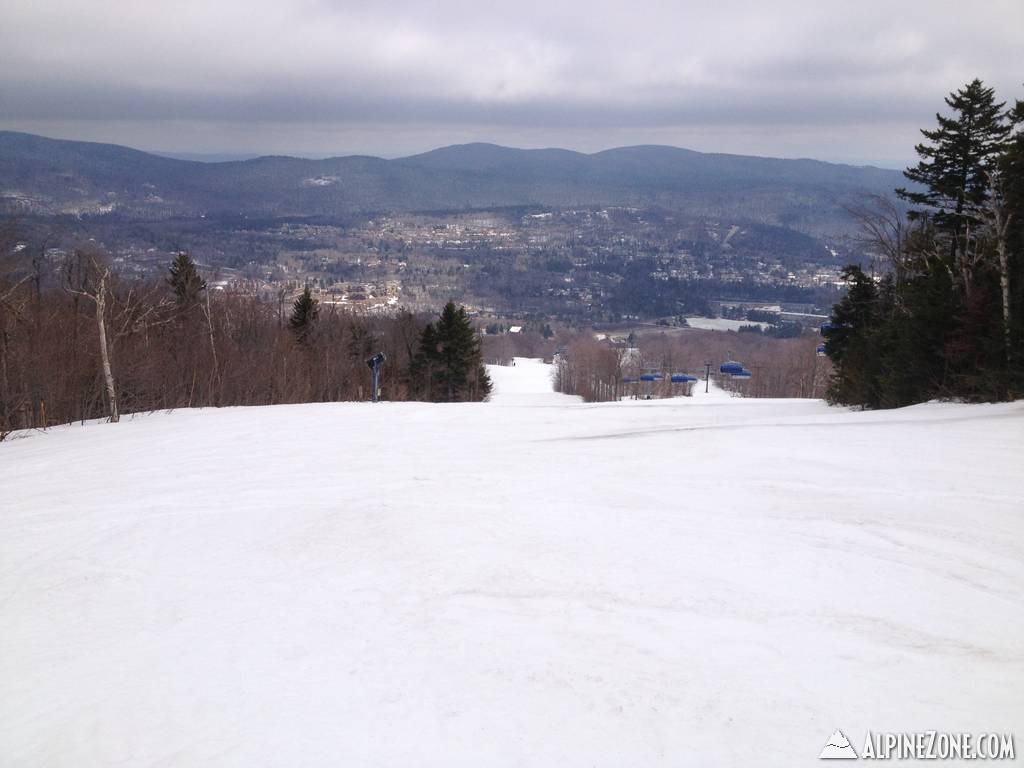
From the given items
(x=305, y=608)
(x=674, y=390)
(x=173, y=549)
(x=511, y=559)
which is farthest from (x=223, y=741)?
(x=674, y=390)

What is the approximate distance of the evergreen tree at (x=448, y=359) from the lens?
159 ft

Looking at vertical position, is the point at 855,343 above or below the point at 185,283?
below

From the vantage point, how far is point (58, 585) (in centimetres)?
758

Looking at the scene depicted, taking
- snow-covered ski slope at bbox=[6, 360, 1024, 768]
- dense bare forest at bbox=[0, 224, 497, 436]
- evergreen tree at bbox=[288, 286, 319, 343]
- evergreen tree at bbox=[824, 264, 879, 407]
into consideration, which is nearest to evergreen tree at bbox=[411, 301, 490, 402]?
dense bare forest at bbox=[0, 224, 497, 436]

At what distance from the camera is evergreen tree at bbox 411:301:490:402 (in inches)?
1903

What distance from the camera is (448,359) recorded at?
1917 inches

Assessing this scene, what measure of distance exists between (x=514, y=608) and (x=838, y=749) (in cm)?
285

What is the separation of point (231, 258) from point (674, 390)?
102793 millimetres

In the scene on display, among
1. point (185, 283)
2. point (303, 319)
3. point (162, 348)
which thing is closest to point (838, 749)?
point (162, 348)

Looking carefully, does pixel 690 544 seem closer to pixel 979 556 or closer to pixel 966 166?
pixel 979 556

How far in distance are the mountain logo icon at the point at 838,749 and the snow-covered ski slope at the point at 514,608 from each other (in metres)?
0.10

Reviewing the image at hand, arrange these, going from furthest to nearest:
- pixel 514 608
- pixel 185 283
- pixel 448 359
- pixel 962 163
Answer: pixel 448 359 → pixel 185 283 → pixel 962 163 → pixel 514 608

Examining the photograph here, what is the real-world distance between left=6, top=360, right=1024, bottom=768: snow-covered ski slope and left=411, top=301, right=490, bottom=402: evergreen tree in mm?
35985

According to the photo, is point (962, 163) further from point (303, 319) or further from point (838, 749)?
point (303, 319)
